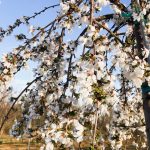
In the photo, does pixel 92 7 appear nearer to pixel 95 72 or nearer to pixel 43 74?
pixel 95 72

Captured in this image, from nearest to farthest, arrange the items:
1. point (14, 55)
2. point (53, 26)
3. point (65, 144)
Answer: point (65, 144)
point (14, 55)
point (53, 26)

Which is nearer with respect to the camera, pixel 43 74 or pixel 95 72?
pixel 95 72

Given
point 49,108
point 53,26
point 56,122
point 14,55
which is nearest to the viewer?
point 56,122

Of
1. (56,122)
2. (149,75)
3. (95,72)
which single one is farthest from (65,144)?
(149,75)

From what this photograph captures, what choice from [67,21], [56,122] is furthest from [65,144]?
[67,21]

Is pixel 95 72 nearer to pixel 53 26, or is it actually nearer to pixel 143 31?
pixel 143 31

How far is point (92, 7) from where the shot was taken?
3.02 metres

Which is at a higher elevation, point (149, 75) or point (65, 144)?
point (149, 75)

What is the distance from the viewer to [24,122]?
14.7 feet

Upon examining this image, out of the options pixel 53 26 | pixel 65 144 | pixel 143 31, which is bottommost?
pixel 65 144

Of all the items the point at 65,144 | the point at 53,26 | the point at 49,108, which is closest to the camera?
the point at 65,144

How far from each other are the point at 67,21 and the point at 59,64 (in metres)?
0.87

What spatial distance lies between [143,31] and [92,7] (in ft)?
3.16

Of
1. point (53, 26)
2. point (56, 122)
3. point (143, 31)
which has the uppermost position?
point (53, 26)
